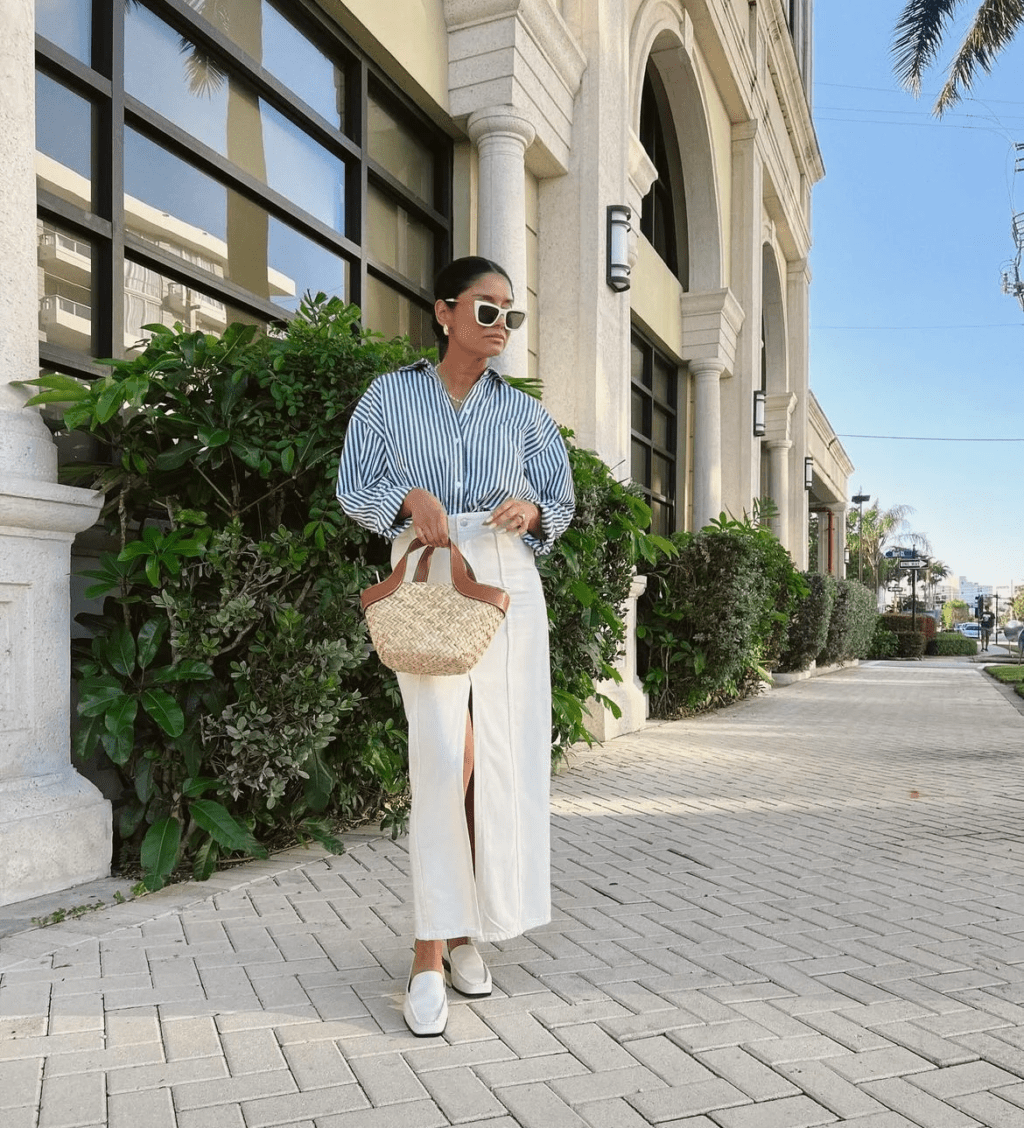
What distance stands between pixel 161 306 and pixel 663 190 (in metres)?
10.7

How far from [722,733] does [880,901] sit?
5427 millimetres

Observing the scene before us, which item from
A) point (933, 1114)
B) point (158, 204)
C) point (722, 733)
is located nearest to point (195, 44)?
point (158, 204)

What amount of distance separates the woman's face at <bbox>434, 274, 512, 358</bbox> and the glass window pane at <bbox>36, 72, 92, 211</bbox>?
230 cm

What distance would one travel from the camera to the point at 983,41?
17.9 metres

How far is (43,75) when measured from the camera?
433 cm

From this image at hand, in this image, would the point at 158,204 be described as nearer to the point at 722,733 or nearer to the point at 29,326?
the point at 29,326

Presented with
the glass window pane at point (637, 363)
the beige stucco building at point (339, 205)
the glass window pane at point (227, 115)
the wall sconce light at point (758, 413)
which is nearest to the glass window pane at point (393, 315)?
the beige stucco building at point (339, 205)

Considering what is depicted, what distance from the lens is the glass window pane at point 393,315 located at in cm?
707

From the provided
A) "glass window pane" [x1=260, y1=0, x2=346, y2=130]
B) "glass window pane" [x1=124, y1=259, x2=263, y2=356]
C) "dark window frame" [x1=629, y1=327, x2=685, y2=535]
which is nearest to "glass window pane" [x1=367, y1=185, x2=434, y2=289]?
"glass window pane" [x1=260, y1=0, x2=346, y2=130]

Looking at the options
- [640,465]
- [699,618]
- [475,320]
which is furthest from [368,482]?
[640,465]

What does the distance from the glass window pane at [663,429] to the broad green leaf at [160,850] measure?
32.9ft

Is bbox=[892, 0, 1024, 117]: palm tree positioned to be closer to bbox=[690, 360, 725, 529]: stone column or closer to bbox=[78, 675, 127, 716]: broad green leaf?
bbox=[690, 360, 725, 529]: stone column

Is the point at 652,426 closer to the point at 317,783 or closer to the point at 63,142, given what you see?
the point at 63,142

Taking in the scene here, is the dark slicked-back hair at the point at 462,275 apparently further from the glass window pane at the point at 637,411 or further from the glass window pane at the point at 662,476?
the glass window pane at the point at 662,476
